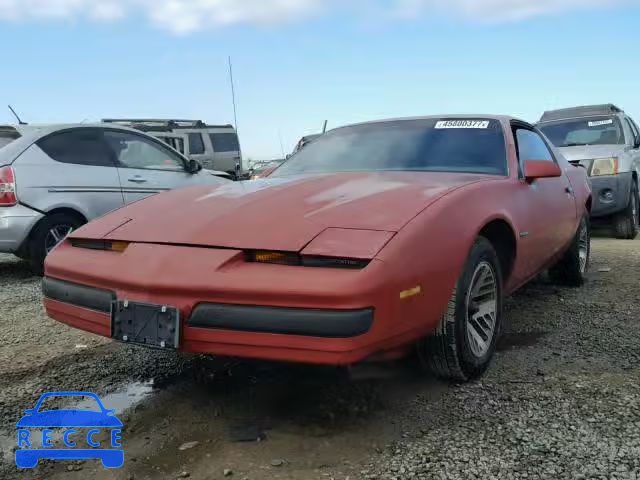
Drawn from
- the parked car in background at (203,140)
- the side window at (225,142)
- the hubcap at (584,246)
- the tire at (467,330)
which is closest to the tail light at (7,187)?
the tire at (467,330)

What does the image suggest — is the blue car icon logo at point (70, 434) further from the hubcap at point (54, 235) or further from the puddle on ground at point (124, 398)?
the hubcap at point (54, 235)

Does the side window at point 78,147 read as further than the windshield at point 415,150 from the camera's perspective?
Yes

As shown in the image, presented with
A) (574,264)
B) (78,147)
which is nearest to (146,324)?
(574,264)

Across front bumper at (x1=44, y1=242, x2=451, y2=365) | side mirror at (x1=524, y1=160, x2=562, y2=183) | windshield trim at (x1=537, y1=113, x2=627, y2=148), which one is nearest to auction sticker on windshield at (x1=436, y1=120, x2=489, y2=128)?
side mirror at (x1=524, y1=160, x2=562, y2=183)

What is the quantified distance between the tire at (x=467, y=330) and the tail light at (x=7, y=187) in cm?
407

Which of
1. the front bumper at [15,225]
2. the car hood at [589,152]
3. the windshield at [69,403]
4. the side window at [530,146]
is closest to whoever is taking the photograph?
the windshield at [69,403]

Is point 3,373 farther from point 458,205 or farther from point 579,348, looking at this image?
point 579,348

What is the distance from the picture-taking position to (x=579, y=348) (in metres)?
3.19

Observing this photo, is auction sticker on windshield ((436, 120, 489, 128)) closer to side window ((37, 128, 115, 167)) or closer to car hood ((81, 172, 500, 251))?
car hood ((81, 172, 500, 251))

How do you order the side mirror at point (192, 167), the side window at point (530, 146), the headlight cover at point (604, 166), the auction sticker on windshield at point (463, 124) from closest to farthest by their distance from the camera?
the auction sticker on windshield at point (463, 124)
the side window at point (530, 146)
the side mirror at point (192, 167)
the headlight cover at point (604, 166)

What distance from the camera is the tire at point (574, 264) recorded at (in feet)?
14.9

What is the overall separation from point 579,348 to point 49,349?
2.91 meters

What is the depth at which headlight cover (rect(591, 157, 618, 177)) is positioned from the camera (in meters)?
7.32

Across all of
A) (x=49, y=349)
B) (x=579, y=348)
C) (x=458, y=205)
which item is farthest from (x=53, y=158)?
(x=579, y=348)
